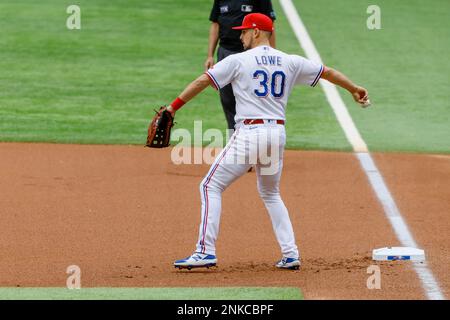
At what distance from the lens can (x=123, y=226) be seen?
10.2 m

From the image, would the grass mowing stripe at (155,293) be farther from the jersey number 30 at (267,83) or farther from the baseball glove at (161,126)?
the jersey number 30 at (267,83)

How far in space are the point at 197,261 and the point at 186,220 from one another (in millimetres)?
1922

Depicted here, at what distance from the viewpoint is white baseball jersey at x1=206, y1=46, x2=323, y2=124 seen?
8.50 meters

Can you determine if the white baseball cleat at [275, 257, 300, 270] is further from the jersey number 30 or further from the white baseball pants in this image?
the jersey number 30

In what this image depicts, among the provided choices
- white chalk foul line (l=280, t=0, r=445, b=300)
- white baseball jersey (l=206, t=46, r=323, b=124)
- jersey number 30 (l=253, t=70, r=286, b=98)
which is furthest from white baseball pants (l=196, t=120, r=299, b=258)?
white chalk foul line (l=280, t=0, r=445, b=300)

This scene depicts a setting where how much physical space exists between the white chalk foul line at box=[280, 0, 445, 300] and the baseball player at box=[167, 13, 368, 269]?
1.04 metres

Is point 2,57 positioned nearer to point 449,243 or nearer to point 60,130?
point 60,130

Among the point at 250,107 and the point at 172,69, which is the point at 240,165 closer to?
the point at 250,107

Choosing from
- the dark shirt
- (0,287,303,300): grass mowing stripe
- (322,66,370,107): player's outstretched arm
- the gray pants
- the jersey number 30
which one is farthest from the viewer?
the gray pants

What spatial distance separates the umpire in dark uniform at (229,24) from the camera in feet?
38.7

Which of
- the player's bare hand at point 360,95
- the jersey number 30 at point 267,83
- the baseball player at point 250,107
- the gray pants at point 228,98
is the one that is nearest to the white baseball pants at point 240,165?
the baseball player at point 250,107

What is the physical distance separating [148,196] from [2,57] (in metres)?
7.62

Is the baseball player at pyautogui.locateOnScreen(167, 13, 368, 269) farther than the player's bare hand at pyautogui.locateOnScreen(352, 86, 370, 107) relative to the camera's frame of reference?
No

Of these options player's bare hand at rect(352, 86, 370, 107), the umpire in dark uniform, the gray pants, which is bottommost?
player's bare hand at rect(352, 86, 370, 107)
